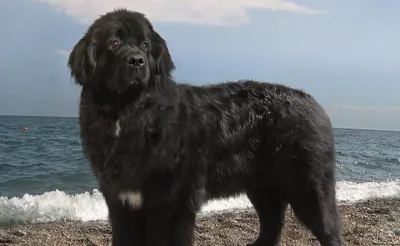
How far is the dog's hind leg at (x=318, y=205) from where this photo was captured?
4656 millimetres

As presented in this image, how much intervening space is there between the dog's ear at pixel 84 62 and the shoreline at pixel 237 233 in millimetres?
2828

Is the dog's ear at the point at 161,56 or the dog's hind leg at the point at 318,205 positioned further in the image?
the dog's hind leg at the point at 318,205

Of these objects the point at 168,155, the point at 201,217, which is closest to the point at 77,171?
the point at 201,217

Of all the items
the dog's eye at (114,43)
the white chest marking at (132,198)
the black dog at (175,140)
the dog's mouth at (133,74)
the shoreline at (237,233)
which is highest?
the dog's eye at (114,43)

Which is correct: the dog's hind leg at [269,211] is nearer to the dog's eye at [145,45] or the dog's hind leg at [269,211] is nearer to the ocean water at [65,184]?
the ocean water at [65,184]

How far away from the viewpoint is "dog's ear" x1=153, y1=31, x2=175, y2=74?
4048mm

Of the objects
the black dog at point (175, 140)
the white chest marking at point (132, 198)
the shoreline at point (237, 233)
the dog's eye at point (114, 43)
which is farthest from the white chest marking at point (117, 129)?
the shoreline at point (237, 233)

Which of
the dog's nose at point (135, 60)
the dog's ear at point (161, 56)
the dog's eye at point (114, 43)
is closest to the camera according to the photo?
the dog's nose at point (135, 60)

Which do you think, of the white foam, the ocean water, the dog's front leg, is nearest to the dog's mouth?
the dog's front leg

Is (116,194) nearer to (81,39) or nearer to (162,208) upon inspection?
(162,208)

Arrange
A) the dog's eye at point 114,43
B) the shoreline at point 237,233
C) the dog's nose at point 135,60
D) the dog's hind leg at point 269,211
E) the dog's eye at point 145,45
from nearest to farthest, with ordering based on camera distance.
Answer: the dog's nose at point 135,60
the dog's eye at point 114,43
the dog's eye at point 145,45
the dog's hind leg at point 269,211
the shoreline at point 237,233

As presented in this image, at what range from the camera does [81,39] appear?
4086 millimetres

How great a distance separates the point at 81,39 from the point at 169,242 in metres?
1.78

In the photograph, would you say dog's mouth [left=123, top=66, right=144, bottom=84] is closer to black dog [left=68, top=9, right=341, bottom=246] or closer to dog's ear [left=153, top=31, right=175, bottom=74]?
black dog [left=68, top=9, right=341, bottom=246]
